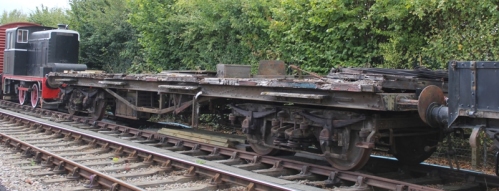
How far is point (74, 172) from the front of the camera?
24.2 feet

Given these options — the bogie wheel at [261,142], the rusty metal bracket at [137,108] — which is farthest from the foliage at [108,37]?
the bogie wheel at [261,142]

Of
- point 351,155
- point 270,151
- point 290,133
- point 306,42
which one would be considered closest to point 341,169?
point 351,155

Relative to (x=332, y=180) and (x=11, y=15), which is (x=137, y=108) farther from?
(x=11, y=15)

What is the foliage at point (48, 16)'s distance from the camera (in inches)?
1179

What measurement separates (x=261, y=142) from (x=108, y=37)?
599 inches

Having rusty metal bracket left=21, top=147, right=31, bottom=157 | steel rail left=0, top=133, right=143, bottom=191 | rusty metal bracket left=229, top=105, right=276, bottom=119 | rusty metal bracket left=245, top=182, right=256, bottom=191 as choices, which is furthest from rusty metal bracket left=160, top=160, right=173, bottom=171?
rusty metal bracket left=21, top=147, right=31, bottom=157

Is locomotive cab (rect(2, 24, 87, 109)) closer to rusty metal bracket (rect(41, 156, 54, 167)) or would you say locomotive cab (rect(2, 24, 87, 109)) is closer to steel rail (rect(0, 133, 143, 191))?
steel rail (rect(0, 133, 143, 191))

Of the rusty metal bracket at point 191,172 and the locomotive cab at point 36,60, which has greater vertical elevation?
the locomotive cab at point 36,60

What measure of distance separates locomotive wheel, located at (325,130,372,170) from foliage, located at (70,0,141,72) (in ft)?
45.7

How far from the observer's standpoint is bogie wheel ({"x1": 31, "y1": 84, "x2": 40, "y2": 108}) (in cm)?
1659

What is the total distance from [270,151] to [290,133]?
0.97 m

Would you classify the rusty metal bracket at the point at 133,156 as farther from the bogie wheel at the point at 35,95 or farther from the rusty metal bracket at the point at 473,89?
the bogie wheel at the point at 35,95

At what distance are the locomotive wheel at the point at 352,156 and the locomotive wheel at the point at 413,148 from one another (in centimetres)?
99

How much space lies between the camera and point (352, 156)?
6.87m
